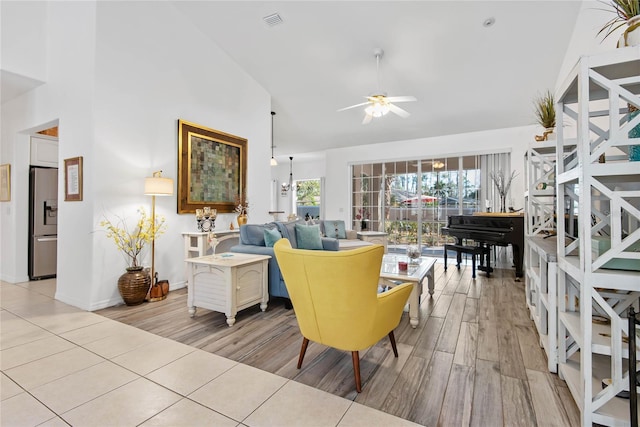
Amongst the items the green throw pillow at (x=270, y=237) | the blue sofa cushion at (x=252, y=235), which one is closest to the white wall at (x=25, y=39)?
the blue sofa cushion at (x=252, y=235)

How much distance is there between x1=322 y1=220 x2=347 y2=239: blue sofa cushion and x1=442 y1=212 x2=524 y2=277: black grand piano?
2.11 m

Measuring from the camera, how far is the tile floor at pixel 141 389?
1.53 meters

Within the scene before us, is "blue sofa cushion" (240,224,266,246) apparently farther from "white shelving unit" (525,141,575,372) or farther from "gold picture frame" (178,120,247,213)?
"white shelving unit" (525,141,575,372)

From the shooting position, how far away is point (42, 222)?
4582 mm

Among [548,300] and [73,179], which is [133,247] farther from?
[548,300]

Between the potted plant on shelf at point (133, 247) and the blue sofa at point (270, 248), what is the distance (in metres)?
1.06

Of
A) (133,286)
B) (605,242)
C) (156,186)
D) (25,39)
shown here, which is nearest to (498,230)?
(605,242)

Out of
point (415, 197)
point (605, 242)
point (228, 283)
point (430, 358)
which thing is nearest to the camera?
point (605, 242)

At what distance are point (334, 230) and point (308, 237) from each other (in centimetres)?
194

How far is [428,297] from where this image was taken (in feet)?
11.9

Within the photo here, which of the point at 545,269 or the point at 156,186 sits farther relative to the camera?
the point at 156,186

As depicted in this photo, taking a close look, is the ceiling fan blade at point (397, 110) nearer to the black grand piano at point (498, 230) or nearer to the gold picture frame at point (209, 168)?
the black grand piano at point (498, 230)

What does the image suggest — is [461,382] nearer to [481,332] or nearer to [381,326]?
[381,326]

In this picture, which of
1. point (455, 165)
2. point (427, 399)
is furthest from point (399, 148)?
point (427, 399)
